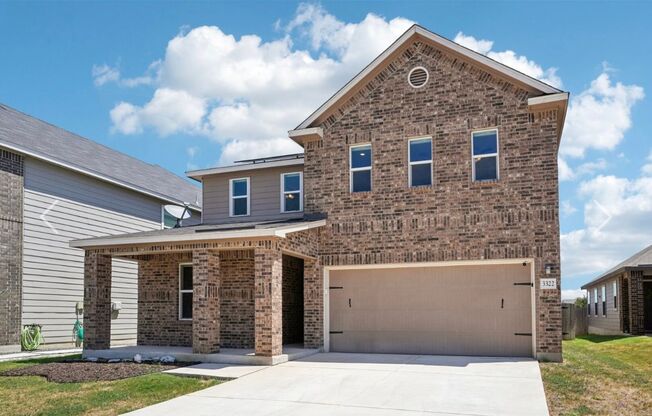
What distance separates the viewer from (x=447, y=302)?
618 inches

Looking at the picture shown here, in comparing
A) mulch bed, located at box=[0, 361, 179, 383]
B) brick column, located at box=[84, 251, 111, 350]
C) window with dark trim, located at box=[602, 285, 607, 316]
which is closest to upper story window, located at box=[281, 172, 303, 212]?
brick column, located at box=[84, 251, 111, 350]

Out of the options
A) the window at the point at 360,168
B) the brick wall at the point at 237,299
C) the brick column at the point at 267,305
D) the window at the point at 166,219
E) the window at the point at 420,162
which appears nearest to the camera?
the brick column at the point at 267,305

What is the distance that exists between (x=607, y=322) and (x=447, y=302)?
16832 millimetres

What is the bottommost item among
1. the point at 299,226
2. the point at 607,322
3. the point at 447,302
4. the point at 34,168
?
the point at 607,322

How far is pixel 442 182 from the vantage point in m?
15.8

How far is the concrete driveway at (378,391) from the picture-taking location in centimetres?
945

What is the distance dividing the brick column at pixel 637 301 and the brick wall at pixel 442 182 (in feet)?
38.2

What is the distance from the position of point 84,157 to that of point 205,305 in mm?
11071

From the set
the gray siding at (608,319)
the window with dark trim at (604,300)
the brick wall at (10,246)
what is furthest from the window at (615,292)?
the brick wall at (10,246)

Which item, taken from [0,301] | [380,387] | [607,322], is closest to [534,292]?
[380,387]

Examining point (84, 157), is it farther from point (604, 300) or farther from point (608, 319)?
point (604, 300)

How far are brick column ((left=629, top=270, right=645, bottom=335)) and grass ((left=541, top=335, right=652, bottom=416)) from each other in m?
6.91

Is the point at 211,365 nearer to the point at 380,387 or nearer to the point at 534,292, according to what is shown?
the point at 380,387

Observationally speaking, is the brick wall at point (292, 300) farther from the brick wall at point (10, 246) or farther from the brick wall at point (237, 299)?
the brick wall at point (10, 246)
